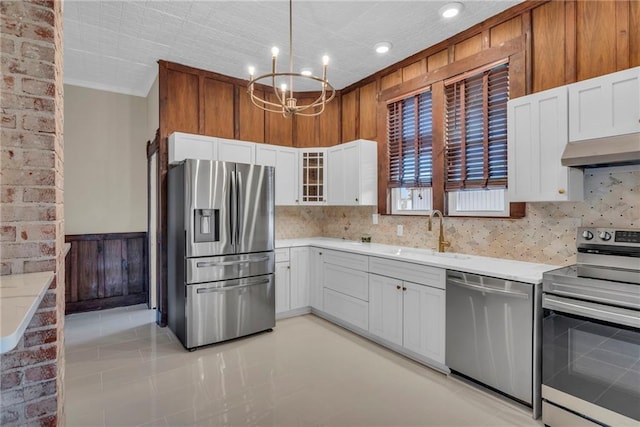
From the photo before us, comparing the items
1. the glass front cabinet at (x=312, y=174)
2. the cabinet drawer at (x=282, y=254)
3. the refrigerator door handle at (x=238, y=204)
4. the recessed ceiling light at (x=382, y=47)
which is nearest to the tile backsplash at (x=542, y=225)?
the glass front cabinet at (x=312, y=174)

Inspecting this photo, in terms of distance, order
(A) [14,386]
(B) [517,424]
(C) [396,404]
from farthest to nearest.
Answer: (C) [396,404]
(B) [517,424]
(A) [14,386]

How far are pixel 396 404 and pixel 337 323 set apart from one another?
1.62 metres

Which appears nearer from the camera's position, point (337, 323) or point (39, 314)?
point (39, 314)

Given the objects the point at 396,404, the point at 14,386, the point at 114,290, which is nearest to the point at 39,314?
the point at 14,386

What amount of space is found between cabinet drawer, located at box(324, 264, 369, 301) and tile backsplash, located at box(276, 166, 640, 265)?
0.71 metres

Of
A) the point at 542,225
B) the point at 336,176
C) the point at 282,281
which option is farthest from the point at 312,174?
the point at 542,225

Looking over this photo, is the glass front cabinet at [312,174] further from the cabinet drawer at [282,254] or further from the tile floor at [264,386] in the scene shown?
the tile floor at [264,386]

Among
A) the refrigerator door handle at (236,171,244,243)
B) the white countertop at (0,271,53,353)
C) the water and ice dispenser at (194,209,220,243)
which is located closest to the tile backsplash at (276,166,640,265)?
the refrigerator door handle at (236,171,244,243)

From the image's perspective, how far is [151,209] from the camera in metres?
4.77

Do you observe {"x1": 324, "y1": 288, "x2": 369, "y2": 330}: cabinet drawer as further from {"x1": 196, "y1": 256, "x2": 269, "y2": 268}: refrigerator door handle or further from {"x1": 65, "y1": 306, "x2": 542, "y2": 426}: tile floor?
{"x1": 196, "y1": 256, "x2": 269, "y2": 268}: refrigerator door handle

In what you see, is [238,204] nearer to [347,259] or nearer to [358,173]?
[347,259]

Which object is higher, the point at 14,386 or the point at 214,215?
the point at 214,215

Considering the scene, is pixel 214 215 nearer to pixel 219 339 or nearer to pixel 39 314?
pixel 219 339

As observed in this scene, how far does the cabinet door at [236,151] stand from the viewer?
4141mm
